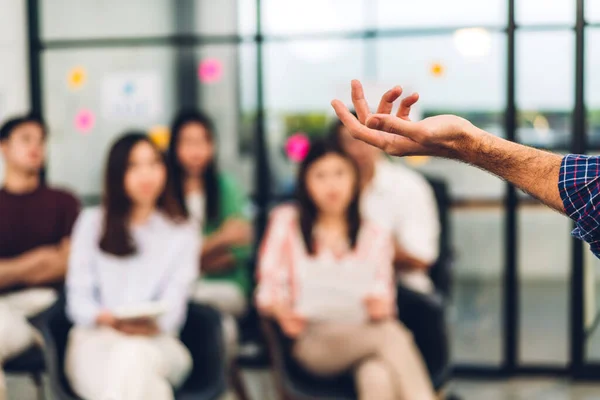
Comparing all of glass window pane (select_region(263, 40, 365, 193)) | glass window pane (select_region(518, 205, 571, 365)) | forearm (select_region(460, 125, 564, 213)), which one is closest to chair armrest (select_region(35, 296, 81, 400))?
glass window pane (select_region(263, 40, 365, 193))

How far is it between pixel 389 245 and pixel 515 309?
167 cm

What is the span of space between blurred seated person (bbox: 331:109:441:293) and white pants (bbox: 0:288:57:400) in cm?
161

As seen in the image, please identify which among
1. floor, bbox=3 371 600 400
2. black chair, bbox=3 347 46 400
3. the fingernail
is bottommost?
floor, bbox=3 371 600 400

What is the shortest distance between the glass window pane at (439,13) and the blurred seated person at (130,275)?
2.00 metres

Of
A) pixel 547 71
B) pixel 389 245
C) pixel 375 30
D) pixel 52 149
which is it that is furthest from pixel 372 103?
pixel 52 149

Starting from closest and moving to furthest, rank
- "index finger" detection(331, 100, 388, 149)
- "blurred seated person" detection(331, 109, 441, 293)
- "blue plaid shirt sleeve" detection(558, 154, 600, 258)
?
"blue plaid shirt sleeve" detection(558, 154, 600, 258) < "index finger" detection(331, 100, 388, 149) < "blurred seated person" detection(331, 109, 441, 293)

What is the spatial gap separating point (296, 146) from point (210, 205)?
1.00m

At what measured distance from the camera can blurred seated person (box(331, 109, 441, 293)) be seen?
4547 mm

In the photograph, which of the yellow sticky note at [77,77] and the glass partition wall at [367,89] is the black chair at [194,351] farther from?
the yellow sticky note at [77,77]

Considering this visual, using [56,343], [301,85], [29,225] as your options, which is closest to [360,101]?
[56,343]

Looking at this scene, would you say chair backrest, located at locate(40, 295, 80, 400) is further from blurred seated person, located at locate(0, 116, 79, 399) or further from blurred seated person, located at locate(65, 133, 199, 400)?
blurred seated person, located at locate(0, 116, 79, 399)

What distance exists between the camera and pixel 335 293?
12.5 feet

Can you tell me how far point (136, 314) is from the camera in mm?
3441

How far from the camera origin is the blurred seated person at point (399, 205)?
4547 millimetres
